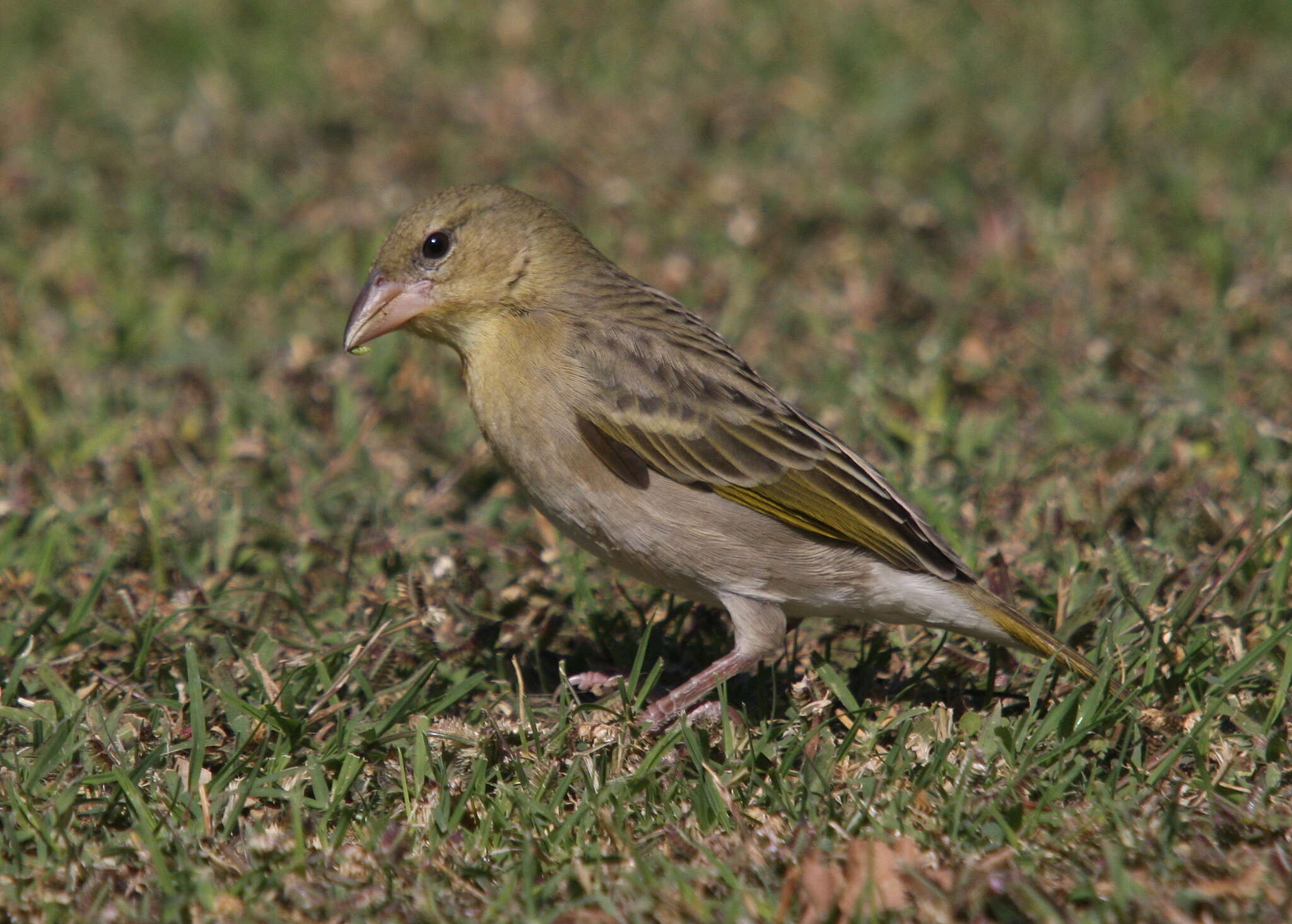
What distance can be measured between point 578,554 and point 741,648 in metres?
1.15

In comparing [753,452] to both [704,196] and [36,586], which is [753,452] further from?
[704,196]

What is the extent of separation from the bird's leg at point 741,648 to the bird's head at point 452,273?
125 centimetres

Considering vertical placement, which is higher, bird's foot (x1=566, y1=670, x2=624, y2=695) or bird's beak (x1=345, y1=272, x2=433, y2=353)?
bird's beak (x1=345, y1=272, x2=433, y2=353)

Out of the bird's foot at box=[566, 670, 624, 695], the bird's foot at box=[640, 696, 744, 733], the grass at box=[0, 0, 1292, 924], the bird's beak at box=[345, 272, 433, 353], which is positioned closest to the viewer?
the grass at box=[0, 0, 1292, 924]

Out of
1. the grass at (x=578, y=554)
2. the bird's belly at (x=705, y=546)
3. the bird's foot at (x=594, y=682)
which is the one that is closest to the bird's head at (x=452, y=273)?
the bird's belly at (x=705, y=546)

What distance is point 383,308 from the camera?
17.0ft

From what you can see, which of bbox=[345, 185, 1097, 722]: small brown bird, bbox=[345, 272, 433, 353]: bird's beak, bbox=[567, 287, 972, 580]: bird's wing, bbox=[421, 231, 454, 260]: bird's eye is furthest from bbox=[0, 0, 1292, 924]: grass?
bbox=[421, 231, 454, 260]: bird's eye

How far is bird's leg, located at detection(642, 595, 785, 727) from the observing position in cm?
477

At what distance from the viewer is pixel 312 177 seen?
8875 mm

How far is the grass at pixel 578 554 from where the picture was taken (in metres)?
3.98

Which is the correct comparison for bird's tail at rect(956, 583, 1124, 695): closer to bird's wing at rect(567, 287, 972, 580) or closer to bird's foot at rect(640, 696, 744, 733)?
bird's wing at rect(567, 287, 972, 580)

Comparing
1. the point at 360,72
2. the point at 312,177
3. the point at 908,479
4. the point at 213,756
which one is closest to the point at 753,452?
the point at 908,479

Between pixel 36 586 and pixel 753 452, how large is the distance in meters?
2.60

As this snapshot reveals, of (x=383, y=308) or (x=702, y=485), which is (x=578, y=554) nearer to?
(x=702, y=485)
